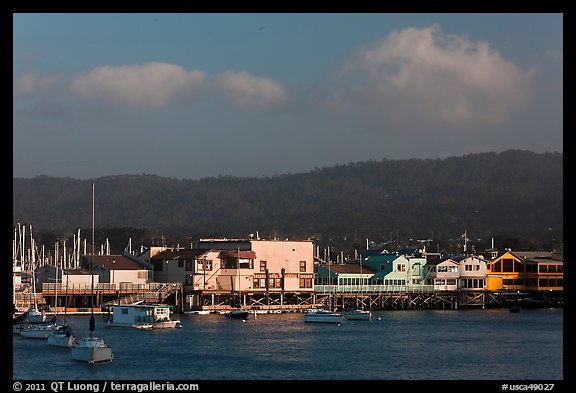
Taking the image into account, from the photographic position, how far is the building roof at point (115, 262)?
10325 centimetres

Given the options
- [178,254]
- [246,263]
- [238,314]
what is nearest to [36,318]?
[238,314]

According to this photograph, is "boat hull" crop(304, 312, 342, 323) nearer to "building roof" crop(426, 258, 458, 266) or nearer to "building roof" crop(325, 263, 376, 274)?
"building roof" crop(325, 263, 376, 274)

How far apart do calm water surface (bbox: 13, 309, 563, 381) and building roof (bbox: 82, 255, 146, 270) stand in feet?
34.1

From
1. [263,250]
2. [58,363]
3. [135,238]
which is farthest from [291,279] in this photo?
[135,238]

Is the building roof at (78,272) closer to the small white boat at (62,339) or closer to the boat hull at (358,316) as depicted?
the boat hull at (358,316)

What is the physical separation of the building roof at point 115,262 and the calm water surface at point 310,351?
10.4 m

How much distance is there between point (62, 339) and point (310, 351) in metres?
15.0

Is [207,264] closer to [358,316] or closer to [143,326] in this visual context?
[358,316]

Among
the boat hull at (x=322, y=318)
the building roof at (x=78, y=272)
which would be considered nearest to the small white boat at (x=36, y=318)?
the building roof at (x=78, y=272)

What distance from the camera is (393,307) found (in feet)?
391

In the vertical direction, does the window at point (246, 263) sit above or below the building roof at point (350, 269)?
above

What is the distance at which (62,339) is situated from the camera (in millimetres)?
64812

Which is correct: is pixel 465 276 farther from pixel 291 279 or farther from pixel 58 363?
pixel 58 363
